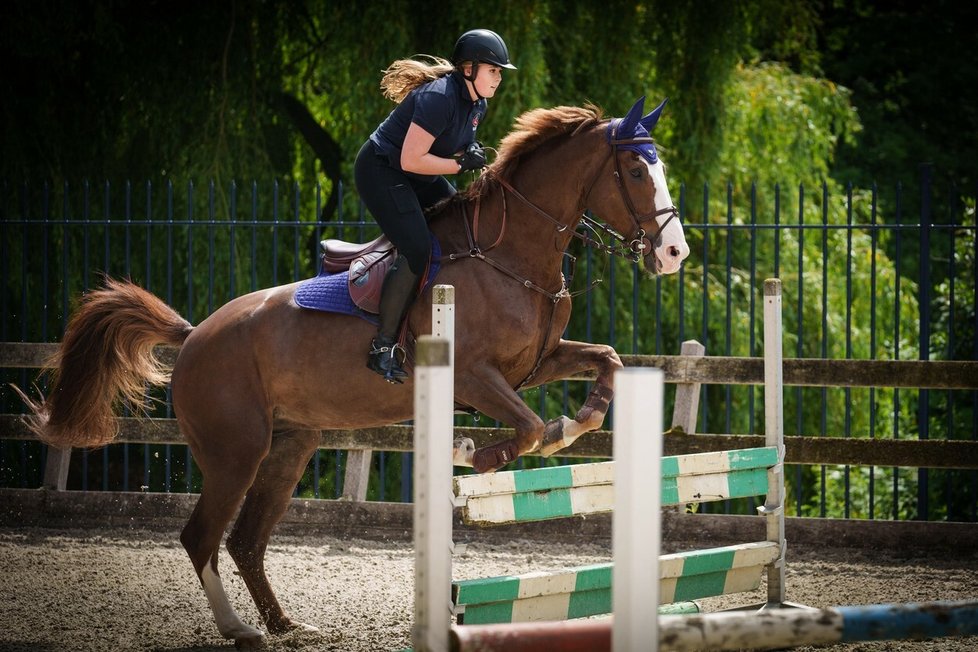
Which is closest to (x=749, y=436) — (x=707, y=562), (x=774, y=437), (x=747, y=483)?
(x=774, y=437)

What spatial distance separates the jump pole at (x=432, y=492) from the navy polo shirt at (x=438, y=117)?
2518 mm

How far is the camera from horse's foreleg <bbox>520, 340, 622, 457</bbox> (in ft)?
15.9

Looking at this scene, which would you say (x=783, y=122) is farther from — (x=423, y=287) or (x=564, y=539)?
(x=423, y=287)

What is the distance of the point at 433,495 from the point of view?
270 centimetres

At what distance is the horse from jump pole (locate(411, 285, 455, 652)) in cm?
199

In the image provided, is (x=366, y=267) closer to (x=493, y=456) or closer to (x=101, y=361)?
(x=493, y=456)

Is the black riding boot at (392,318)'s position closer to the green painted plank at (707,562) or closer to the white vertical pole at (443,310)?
the white vertical pole at (443,310)

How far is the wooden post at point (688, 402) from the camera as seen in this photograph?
8.00m

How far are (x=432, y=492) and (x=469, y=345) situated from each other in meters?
2.38

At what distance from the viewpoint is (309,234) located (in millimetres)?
11461

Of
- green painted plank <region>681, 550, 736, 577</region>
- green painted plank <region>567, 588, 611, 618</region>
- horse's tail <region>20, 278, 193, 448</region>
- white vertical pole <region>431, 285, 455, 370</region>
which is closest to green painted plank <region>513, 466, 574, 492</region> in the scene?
green painted plank <region>567, 588, 611, 618</region>

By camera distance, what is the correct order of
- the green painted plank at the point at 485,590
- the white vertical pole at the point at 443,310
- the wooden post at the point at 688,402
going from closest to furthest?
the white vertical pole at the point at 443,310, the green painted plank at the point at 485,590, the wooden post at the point at 688,402

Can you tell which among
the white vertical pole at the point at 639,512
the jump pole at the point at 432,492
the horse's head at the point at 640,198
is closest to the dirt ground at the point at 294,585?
the horse's head at the point at 640,198

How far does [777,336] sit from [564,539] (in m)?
3.45
